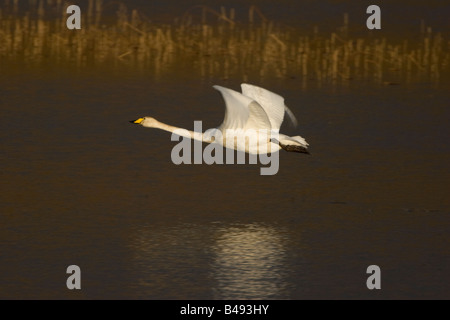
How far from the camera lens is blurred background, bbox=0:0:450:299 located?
8133 mm

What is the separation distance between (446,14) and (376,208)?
13.5 meters

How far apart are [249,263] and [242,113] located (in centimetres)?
171

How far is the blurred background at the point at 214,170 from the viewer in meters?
8.13

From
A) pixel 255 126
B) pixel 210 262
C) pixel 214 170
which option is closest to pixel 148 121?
pixel 214 170

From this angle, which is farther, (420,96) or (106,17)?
(106,17)

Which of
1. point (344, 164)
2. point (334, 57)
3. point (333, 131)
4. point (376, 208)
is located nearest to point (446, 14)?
point (334, 57)

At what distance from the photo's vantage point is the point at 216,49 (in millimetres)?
18406

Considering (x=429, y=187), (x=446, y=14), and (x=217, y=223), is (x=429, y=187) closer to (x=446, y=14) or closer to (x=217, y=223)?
(x=217, y=223)

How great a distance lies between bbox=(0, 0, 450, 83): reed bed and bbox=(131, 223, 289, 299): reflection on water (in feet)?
23.9

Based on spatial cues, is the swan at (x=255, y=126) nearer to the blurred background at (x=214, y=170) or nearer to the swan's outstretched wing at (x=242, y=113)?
the swan's outstretched wing at (x=242, y=113)

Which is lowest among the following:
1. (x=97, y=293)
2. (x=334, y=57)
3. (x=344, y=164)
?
(x=97, y=293)

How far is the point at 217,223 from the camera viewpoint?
9398 mm

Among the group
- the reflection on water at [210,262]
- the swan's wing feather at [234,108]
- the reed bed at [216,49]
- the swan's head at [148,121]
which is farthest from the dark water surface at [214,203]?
the reed bed at [216,49]

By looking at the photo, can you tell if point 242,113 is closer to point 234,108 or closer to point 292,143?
point 234,108
